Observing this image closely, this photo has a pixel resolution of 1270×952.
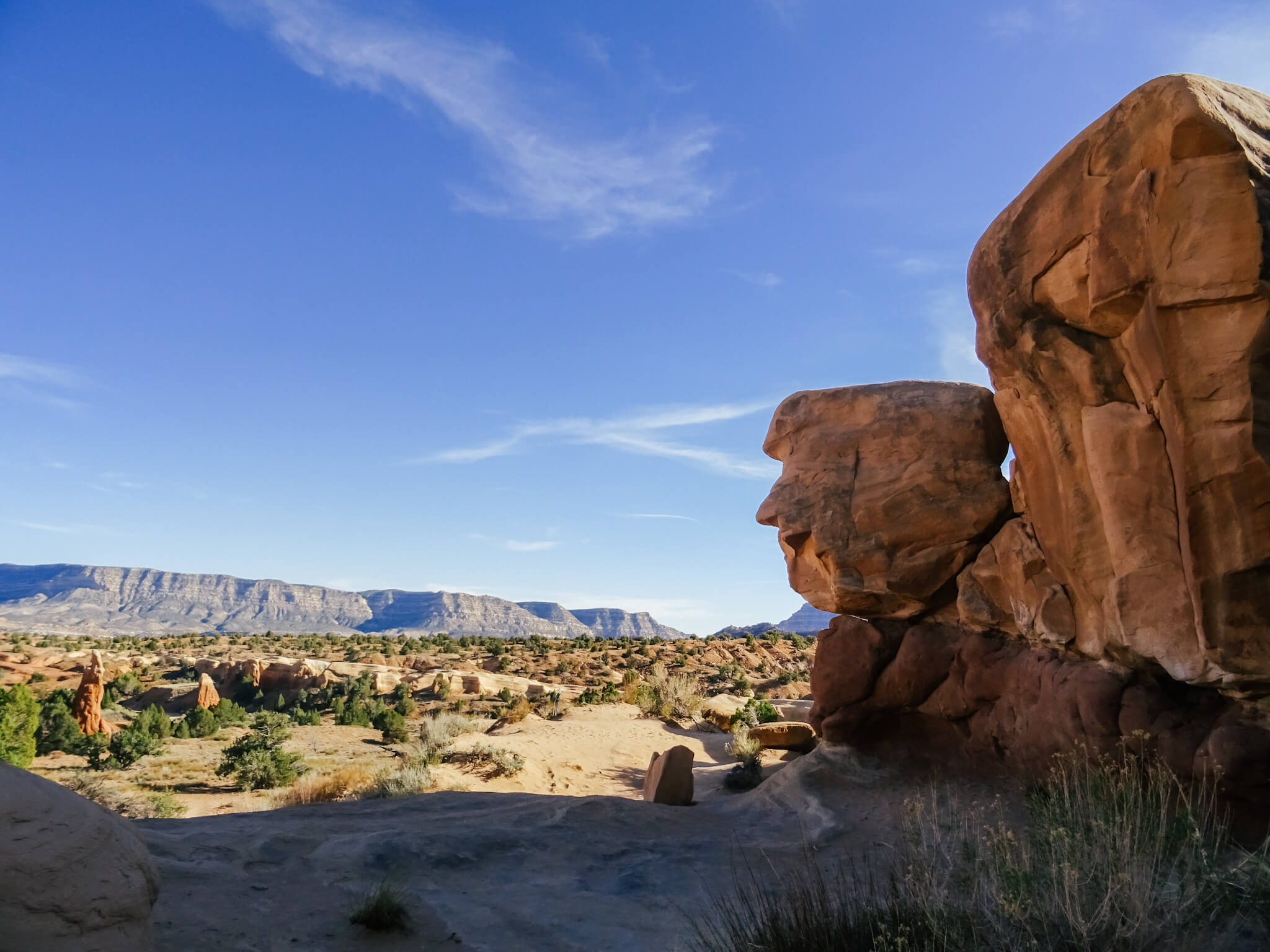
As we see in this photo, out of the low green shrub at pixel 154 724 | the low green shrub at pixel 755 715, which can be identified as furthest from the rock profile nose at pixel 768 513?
the low green shrub at pixel 154 724

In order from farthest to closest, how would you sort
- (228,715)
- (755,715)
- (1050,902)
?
1. (228,715)
2. (755,715)
3. (1050,902)

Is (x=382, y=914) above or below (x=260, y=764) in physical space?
above

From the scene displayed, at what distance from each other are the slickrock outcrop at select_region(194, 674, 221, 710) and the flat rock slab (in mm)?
23273

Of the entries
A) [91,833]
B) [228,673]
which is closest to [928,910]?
[91,833]

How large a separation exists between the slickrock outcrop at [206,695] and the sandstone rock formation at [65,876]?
2937cm

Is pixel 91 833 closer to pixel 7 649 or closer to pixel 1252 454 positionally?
pixel 1252 454

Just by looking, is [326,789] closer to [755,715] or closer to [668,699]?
[755,715]

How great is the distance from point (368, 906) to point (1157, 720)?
7.87m

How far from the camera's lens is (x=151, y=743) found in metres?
20.8

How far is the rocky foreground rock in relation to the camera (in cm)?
653

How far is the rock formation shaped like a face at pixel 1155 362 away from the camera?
6.41 meters

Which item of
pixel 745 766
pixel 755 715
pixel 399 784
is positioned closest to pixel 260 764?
pixel 399 784

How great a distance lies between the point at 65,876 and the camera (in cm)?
447

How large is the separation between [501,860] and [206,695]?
1080 inches
